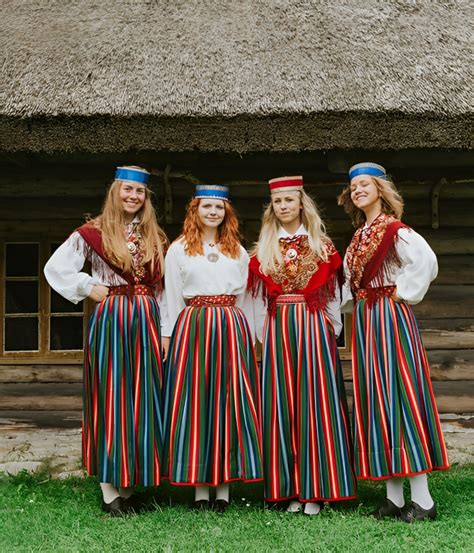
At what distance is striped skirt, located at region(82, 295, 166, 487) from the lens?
325cm

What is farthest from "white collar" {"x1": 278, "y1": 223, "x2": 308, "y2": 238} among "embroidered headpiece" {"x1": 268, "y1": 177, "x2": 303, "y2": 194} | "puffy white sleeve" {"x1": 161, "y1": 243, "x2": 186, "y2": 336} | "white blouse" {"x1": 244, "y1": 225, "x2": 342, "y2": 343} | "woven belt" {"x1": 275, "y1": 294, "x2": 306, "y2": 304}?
"puffy white sleeve" {"x1": 161, "y1": 243, "x2": 186, "y2": 336}

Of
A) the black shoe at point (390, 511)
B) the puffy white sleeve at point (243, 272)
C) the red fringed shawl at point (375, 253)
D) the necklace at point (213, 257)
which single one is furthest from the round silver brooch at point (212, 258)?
the black shoe at point (390, 511)

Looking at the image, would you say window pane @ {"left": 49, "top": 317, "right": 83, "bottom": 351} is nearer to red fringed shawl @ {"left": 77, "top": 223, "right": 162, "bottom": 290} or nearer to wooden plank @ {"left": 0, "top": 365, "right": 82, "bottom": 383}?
wooden plank @ {"left": 0, "top": 365, "right": 82, "bottom": 383}

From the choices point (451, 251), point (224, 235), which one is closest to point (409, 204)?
point (451, 251)

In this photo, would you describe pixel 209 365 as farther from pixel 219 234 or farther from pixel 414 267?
pixel 414 267

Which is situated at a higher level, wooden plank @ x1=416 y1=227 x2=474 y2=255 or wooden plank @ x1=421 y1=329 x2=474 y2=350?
wooden plank @ x1=416 y1=227 x2=474 y2=255

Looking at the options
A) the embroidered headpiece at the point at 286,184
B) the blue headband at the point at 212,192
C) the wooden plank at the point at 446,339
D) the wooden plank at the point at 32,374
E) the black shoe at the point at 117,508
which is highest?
the embroidered headpiece at the point at 286,184

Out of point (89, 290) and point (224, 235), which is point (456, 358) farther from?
point (89, 290)

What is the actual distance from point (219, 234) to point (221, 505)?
1.45 meters

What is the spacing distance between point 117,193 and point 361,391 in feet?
5.49

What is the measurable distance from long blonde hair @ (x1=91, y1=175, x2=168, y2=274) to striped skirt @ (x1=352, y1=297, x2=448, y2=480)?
1.17 m

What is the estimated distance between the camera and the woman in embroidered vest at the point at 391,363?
307cm

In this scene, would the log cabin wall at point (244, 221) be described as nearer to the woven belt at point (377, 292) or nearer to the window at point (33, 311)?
the window at point (33, 311)

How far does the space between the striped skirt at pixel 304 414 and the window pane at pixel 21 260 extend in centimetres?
215
